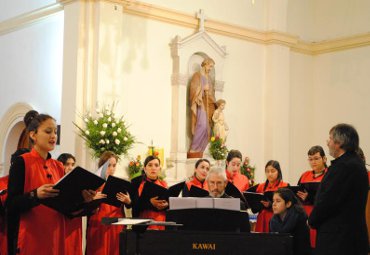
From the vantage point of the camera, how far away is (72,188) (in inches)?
179

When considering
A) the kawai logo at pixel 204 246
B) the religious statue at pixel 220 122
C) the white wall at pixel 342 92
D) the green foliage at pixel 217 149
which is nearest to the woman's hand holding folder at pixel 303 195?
the kawai logo at pixel 204 246

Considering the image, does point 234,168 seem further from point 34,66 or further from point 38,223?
point 34,66

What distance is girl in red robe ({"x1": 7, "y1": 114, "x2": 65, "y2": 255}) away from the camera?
4520mm

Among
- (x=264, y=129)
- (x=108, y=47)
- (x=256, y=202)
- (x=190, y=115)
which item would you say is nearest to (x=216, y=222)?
(x=256, y=202)

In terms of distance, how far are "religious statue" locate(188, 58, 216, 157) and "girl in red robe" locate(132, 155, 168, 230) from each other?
5270 mm

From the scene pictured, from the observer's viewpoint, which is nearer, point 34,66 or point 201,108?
point 201,108

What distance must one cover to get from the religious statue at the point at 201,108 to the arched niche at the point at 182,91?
139 millimetres

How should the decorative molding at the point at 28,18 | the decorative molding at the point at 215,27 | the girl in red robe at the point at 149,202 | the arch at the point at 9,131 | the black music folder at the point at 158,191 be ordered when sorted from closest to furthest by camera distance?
the black music folder at the point at 158,191 → the girl in red robe at the point at 149,202 → the decorative molding at the point at 215,27 → the decorative molding at the point at 28,18 → the arch at the point at 9,131

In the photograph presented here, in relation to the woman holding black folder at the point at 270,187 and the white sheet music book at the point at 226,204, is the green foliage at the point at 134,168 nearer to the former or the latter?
the woman holding black folder at the point at 270,187

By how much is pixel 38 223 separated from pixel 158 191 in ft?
8.84

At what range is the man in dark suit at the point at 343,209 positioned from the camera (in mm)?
5031

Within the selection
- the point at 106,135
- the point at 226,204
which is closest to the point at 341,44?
the point at 106,135

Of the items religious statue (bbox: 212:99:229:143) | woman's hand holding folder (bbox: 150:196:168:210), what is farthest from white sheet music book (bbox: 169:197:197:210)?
religious statue (bbox: 212:99:229:143)

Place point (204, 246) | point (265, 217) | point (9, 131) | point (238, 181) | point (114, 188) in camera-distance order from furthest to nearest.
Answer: point (9, 131), point (238, 181), point (265, 217), point (114, 188), point (204, 246)
